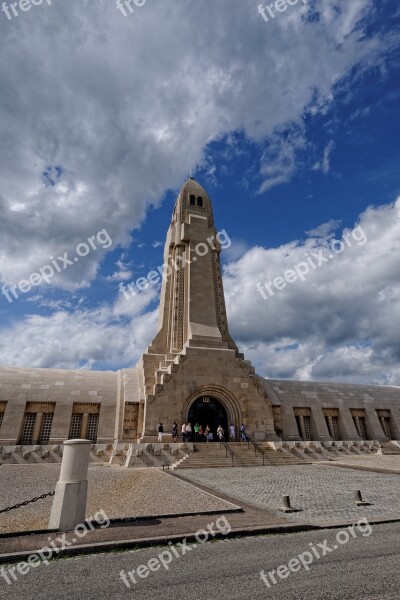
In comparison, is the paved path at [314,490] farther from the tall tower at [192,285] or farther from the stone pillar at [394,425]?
Result: the stone pillar at [394,425]

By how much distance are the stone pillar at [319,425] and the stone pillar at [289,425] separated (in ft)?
6.74

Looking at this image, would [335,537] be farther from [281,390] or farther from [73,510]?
[281,390]

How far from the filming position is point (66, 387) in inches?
1044

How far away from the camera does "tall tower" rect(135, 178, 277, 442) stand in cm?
2494

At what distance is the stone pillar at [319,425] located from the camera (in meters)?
29.5

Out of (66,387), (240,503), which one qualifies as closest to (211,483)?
(240,503)

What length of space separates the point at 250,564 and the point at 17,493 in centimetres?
952

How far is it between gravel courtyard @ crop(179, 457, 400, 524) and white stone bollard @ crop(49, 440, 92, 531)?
15.7 feet

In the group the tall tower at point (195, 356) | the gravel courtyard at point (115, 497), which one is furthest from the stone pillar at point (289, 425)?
the gravel courtyard at point (115, 497)

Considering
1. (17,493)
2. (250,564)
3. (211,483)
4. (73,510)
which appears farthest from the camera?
(211,483)

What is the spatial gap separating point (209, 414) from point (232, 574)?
23.1m

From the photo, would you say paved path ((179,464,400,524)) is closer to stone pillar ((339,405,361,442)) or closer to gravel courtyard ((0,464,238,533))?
gravel courtyard ((0,464,238,533))

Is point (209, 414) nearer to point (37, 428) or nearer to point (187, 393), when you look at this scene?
point (187, 393)

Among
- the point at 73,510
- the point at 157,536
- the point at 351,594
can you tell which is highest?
the point at 73,510
